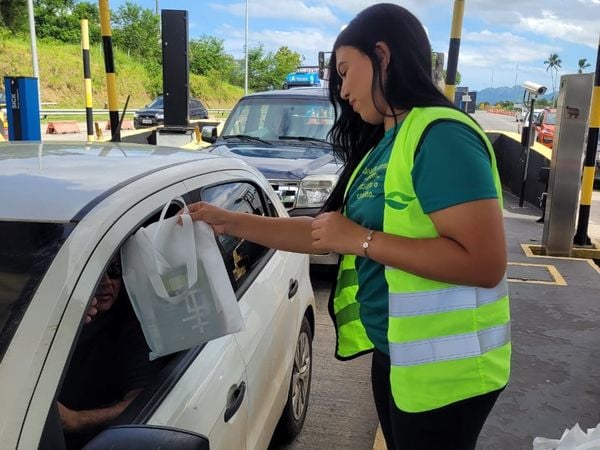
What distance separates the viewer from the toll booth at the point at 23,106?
21.5 ft

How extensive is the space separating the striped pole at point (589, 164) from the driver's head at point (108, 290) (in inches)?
246

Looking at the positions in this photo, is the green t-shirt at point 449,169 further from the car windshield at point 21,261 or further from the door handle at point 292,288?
the door handle at point 292,288

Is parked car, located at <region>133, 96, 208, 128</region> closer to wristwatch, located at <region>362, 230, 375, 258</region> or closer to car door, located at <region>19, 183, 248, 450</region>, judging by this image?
car door, located at <region>19, 183, 248, 450</region>

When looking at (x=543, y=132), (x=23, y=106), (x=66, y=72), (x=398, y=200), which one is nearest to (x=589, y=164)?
(x=398, y=200)

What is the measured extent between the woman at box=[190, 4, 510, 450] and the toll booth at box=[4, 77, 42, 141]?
5858 mm

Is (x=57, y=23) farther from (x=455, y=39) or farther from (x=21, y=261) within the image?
(x=21, y=261)

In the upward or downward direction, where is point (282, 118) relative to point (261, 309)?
upward

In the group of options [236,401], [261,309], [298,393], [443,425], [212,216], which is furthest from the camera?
[298,393]

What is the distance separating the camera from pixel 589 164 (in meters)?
6.95

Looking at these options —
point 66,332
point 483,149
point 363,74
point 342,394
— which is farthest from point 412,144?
point 342,394

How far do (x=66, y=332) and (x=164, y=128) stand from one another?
7.77m

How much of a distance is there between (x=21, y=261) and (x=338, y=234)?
80cm

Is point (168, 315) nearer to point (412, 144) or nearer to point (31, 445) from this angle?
point (31, 445)

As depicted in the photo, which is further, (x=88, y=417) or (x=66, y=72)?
(x=66, y=72)
